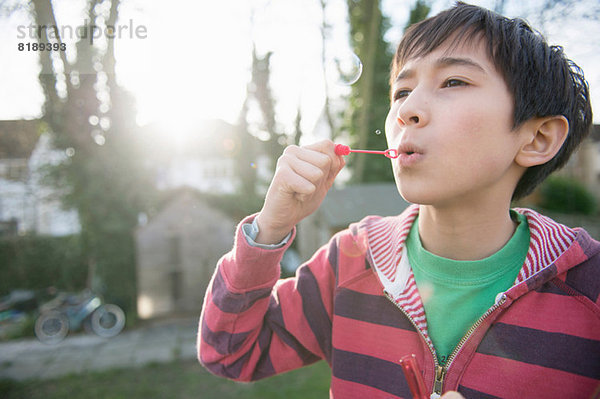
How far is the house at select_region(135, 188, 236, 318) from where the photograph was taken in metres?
6.98

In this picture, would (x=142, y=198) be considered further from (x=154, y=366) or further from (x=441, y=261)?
(x=441, y=261)

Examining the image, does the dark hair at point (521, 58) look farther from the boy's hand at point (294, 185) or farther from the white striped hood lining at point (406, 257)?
the boy's hand at point (294, 185)

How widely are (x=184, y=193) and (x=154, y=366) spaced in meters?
3.57

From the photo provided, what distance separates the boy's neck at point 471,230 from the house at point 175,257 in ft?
21.6

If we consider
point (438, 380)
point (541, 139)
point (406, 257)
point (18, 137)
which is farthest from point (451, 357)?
point (18, 137)

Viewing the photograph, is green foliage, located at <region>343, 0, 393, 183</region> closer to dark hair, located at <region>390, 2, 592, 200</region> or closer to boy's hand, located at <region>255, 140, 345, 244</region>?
dark hair, located at <region>390, 2, 592, 200</region>

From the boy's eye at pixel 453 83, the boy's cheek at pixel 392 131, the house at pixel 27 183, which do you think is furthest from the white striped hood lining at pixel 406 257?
the house at pixel 27 183

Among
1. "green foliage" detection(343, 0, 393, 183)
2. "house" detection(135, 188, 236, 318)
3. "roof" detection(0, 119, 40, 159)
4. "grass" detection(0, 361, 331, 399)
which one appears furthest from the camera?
"roof" detection(0, 119, 40, 159)

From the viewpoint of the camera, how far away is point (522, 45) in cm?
100

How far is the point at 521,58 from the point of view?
987 mm

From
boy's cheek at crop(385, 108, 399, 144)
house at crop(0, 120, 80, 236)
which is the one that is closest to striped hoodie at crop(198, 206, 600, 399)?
boy's cheek at crop(385, 108, 399, 144)

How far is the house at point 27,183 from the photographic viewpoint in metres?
7.30

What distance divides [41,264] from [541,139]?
1071 cm

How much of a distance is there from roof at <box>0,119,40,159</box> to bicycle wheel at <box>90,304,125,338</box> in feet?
12.0
